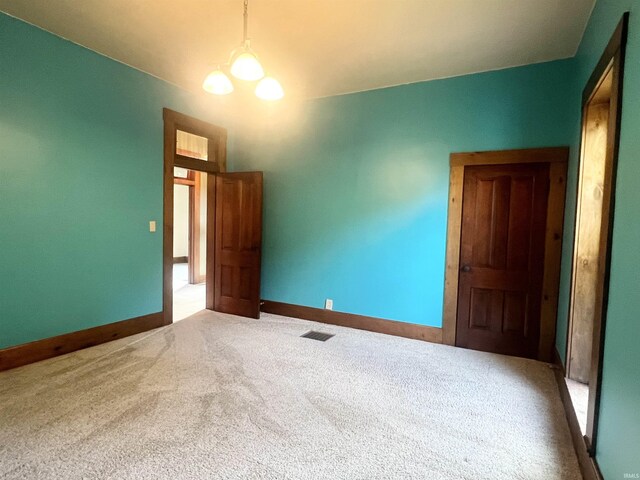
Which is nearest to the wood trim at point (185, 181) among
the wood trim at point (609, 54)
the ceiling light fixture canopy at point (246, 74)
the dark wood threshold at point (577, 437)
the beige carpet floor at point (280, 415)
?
the beige carpet floor at point (280, 415)

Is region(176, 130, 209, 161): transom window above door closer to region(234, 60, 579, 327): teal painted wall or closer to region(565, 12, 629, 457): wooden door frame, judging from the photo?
region(234, 60, 579, 327): teal painted wall

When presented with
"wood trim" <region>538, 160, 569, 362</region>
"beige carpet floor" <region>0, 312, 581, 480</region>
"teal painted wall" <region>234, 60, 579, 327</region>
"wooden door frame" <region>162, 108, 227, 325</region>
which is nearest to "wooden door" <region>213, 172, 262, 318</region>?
"teal painted wall" <region>234, 60, 579, 327</region>

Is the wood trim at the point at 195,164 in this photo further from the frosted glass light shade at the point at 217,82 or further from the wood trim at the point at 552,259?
the wood trim at the point at 552,259

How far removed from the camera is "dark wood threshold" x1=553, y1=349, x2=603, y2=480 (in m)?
1.63

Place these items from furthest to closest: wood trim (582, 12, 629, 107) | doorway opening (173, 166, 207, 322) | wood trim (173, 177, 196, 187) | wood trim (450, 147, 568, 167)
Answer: wood trim (173, 177, 196, 187) → doorway opening (173, 166, 207, 322) → wood trim (450, 147, 568, 167) → wood trim (582, 12, 629, 107)

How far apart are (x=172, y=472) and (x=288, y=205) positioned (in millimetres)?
3267

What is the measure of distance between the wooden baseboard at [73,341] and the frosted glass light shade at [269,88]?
2.77 metres

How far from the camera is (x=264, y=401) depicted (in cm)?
241

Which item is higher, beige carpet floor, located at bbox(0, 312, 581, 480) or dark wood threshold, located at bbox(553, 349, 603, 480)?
dark wood threshold, located at bbox(553, 349, 603, 480)

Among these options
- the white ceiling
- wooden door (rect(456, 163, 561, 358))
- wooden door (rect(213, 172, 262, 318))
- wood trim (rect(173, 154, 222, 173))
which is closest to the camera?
the white ceiling

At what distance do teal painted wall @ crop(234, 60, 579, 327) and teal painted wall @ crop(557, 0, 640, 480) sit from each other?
162 centimetres

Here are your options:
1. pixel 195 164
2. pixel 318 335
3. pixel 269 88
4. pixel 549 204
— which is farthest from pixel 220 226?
pixel 549 204

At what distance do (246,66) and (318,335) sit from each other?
9.13 ft

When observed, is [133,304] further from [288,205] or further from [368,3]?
[368,3]
